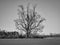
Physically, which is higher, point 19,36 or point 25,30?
point 25,30

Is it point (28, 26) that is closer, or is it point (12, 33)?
point (12, 33)

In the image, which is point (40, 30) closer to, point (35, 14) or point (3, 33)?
point (35, 14)

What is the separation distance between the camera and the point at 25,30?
20031 mm

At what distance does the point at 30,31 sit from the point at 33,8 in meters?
4.61

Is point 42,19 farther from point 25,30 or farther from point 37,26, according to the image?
point 25,30

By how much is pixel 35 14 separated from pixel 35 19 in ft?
3.25

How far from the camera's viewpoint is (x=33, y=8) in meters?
20.5

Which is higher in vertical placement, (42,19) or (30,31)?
(42,19)

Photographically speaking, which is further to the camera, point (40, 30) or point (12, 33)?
point (40, 30)

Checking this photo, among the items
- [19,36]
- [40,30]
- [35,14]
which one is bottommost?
[19,36]

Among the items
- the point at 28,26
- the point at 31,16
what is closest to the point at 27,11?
the point at 31,16

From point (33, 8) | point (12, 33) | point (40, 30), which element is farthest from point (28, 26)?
point (12, 33)

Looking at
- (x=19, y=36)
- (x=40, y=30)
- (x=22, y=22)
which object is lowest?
(x=19, y=36)

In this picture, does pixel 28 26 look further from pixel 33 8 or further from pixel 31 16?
pixel 33 8
